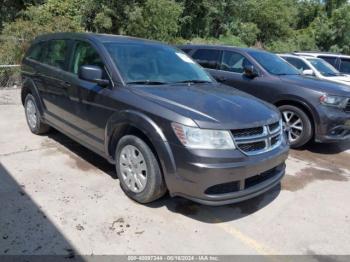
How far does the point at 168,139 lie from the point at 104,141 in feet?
3.70

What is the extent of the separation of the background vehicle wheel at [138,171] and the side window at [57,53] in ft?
6.04

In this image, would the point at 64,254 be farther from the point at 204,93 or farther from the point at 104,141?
the point at 204,93

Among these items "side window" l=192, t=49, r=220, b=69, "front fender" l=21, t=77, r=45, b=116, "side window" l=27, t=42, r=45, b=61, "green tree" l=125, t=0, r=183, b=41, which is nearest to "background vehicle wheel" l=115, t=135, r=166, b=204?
"front fender" l=21, t=77, r=45, b=116

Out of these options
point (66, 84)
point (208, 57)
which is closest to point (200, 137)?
point (66, 84)

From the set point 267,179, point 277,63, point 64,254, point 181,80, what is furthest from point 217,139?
point 277,63

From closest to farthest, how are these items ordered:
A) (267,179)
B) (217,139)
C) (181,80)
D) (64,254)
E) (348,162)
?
1. (64,254)
2. (217,139)
3. (267,179)
4. (181,80)
5. (348,162)

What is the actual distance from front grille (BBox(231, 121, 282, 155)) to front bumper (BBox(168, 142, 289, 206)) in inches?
3.0

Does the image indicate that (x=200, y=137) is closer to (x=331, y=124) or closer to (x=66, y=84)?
(x=66, y=84)

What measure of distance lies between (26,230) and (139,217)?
3.47 feet

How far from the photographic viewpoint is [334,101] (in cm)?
604

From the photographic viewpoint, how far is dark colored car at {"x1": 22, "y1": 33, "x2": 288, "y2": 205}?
11.0ft

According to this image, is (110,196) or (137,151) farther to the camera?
(110,196)

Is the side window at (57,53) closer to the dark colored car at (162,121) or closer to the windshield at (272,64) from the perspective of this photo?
the dark colored car at (162,121)

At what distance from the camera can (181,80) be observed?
14.5 ft
